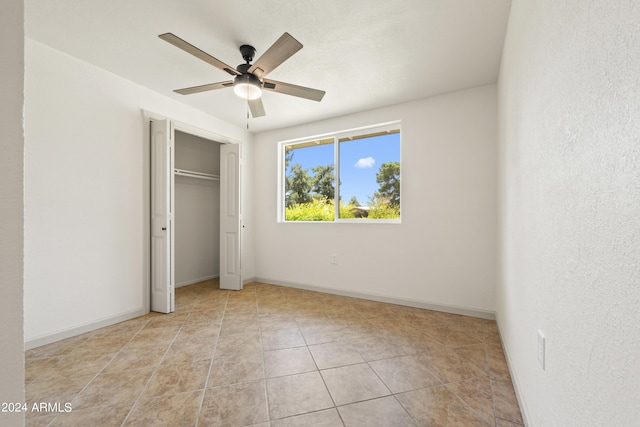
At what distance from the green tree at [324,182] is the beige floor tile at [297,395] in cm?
262

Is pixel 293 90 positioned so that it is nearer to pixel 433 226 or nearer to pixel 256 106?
pixel 256 106

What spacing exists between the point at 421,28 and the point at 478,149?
149cm

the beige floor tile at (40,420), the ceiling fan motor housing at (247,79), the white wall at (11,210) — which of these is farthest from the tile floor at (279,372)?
the ceiling fan motor housing at (247,79)

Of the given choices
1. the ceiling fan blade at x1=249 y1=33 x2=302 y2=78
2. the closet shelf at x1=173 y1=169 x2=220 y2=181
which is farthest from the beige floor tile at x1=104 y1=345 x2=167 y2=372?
the closet shelf at x1=173 y1=169 x2=220 y2=181

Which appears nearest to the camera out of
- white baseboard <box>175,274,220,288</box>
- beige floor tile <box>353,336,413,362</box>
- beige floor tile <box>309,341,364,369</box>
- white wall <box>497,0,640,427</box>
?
white wall <box>497,0,640,427</box>

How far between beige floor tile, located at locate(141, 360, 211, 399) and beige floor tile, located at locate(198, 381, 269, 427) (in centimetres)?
16

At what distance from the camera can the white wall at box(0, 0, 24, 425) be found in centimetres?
64

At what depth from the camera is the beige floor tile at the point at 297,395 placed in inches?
59.8

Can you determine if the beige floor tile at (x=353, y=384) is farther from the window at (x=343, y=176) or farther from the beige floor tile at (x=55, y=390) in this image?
the window at (x=343, y=176)

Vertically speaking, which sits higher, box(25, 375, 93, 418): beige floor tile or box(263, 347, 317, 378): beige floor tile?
box(25, 375, 93, 418): beige floor tile

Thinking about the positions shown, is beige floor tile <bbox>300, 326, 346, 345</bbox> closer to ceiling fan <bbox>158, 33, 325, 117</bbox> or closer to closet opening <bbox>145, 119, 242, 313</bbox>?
closet opening <bbox>145, 119, 242, 313</bbox>

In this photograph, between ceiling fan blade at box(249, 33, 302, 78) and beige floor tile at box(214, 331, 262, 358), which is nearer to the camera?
ceiling fan blade at box(249, 33, 302, 78)

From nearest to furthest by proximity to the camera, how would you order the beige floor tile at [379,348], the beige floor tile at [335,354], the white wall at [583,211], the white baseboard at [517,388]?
the white wall at [583,211] → the white baseboard at [517,388] → the beige floor tile at [335,354] → the beige floor tile at [379,348]

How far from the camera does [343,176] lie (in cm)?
395
